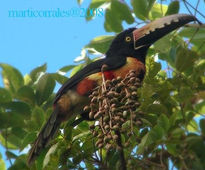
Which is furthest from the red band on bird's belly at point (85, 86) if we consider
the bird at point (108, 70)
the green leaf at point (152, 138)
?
the green leaf at point (152, 138)

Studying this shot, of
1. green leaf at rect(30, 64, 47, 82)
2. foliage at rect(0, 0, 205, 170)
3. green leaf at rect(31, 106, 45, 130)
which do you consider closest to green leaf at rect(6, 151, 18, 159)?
foliage at rect(0, 0, 205, 170)

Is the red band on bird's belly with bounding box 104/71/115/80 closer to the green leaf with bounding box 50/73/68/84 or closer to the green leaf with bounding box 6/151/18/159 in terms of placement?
the green leaf with bounding box 50/73/68/84

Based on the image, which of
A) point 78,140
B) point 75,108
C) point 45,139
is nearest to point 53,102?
point 75,108

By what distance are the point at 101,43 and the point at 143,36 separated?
0.33 metres

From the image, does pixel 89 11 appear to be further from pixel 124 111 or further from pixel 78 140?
pixel 124 111

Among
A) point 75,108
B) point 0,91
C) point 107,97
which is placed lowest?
point 75,108

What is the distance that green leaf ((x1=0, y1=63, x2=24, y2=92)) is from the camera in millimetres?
2889

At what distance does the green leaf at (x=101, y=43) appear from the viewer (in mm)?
3029

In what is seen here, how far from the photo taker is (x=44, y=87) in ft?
9.25

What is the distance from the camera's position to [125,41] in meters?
3.48

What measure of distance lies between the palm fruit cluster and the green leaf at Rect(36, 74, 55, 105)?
68cm

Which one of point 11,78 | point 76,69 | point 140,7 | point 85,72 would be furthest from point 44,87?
point 140,7

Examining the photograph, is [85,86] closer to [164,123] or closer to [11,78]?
[11,78]

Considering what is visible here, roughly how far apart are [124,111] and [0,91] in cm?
98
